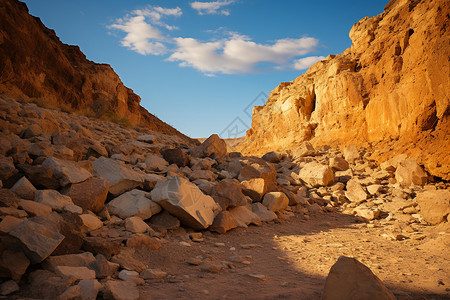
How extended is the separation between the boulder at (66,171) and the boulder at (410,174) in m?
7.68

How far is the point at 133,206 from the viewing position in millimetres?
3904

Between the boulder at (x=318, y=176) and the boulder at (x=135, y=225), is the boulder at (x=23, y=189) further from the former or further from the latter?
the boulder at (x=318, y=176)

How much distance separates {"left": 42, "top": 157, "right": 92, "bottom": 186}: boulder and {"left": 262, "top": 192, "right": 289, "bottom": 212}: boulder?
143 inches

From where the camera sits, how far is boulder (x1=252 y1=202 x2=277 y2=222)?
214 inches

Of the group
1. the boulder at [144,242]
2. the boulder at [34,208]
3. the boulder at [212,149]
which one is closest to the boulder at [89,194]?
the boulder at [34,208]

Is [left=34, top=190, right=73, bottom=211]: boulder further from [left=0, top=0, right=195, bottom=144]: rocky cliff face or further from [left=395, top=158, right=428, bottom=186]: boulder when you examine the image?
[left=395, top=158, right=428, bottom=186]: boulder

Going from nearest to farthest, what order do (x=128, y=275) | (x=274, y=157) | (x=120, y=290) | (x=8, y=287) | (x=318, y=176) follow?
(x=8, y=287)
(x=120, y=290)
(x=128, y=275)
(x=318, y=176)
(x=274, y=157)

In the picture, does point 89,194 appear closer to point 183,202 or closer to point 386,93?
point 183,202

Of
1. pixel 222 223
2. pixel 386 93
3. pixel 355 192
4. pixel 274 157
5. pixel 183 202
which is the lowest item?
pixel 222 223

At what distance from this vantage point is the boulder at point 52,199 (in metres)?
3.05

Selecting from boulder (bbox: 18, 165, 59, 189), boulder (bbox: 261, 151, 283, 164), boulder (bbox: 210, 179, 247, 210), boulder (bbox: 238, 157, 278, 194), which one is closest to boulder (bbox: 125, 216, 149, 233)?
boulder (bbox: 18, 165, 59, 189)

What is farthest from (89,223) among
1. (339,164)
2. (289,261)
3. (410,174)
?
(339,164)

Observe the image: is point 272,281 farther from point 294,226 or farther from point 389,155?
point 389,155

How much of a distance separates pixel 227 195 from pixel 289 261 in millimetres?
1883
